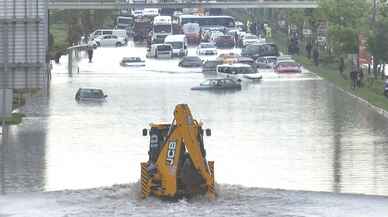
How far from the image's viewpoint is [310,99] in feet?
206

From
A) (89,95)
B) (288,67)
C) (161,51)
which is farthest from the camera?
(161,51)

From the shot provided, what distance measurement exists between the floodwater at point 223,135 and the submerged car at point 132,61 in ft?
27.8

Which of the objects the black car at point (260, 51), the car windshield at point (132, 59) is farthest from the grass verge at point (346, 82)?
the car windshield at point (132, 59)

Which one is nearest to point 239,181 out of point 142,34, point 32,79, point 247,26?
point 32,79

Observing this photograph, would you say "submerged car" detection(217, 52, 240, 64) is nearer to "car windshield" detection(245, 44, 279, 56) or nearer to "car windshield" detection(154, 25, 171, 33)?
"car windshield" detection(245, 44, 279, 56)

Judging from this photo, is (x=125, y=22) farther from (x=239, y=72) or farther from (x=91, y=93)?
(x=91, y=93)

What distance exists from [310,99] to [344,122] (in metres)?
10.5

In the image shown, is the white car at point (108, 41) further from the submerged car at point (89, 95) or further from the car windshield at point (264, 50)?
the submerged car at point (89, 95)

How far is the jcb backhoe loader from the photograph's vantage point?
99.9ft

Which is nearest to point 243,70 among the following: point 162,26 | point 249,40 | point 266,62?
point 266,62

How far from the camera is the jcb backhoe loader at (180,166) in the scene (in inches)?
1198

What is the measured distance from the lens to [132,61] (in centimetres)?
8638

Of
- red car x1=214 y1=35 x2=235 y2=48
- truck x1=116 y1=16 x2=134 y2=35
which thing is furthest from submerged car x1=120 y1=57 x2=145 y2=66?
truck x1=116 y1=16 x2=134 y2=35

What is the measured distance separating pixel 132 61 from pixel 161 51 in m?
8.28
